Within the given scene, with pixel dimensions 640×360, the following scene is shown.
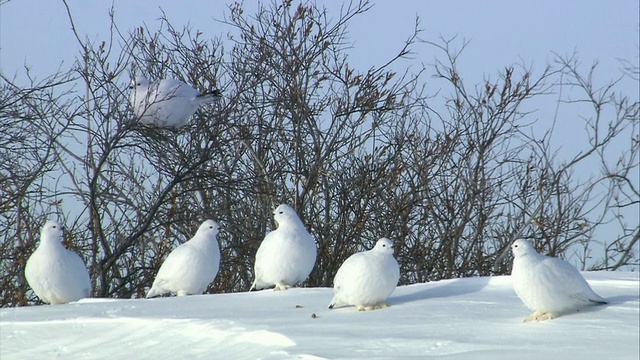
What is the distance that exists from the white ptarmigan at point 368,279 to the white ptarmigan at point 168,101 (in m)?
3.67

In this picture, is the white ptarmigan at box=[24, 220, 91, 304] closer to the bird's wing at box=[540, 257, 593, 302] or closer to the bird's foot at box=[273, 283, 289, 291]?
the bird's foot at box=[273, 283, 289, 291]

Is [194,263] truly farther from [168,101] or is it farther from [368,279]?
[168,101]

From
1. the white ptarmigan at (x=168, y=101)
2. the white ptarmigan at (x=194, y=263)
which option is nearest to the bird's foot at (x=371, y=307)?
the white ptarmigan at (x=194, y=263)

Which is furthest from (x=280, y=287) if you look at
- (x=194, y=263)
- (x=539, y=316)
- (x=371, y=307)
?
(x=539, y=316)

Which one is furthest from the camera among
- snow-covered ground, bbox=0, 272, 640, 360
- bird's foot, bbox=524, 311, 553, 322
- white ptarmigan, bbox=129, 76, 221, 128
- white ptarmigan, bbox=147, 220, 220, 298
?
white ptarmigan, bbox=129, 76, 221, 128

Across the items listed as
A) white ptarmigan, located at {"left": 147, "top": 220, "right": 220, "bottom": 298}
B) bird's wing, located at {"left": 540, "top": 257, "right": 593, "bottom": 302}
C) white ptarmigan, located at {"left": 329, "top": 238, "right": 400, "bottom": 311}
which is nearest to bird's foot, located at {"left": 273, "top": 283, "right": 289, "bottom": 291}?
white ptarmigan, located at {"left": 147, "top": 220, "right": 220, "bottom": 298}

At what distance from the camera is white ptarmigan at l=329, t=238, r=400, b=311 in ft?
19.9

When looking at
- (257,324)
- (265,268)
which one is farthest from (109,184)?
(257,324)

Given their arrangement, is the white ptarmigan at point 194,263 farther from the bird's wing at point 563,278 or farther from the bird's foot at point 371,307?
the bird's wing at point 563,278

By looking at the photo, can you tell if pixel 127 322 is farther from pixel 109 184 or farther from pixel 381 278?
pixel 109 184

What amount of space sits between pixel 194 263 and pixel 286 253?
78 centimetres

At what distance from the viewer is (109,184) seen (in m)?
11.3

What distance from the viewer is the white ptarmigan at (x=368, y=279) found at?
6051 millimetres

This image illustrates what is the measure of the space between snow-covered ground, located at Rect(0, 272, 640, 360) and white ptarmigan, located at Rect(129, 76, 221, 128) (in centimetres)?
273
